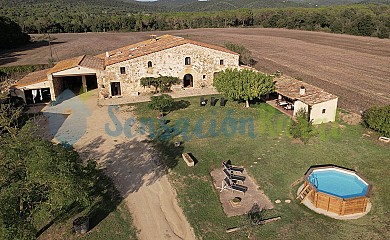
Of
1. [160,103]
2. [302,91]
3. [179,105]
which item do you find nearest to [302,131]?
[302,91]

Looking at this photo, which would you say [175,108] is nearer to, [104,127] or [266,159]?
[104,127]

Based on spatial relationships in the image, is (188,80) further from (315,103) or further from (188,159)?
(188,159)

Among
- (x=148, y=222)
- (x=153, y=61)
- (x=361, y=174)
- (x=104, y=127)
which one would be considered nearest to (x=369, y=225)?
(x=361, y=174)

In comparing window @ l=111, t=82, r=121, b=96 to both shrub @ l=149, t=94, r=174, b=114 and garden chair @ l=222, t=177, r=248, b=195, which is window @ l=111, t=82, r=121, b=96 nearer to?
shrub @ l=149, t=94, r=174, b=114

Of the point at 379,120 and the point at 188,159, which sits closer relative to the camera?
the point at 188,159

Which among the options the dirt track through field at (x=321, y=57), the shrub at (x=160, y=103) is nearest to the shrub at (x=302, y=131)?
the dirt track through field at (x=321, y=57)

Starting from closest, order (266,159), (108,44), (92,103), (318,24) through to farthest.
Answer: (266,159) → (92,103) → (108,44) → (318,24)

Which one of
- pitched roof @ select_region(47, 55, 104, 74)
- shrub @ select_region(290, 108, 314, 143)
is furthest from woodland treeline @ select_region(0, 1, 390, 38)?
shrub @ select_region(290, 108, 314, 143)
